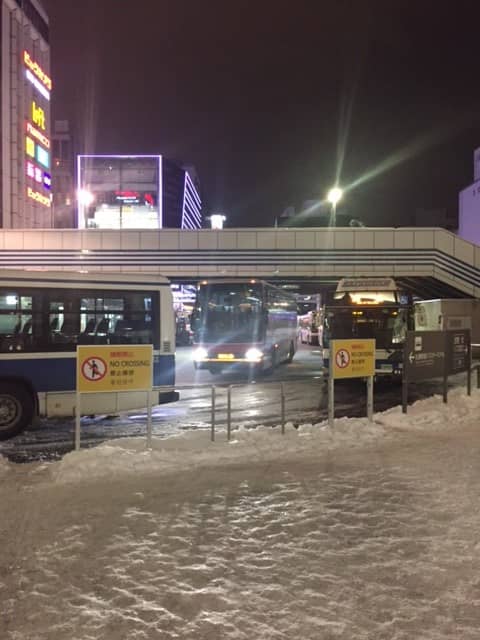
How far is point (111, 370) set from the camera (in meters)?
7.61

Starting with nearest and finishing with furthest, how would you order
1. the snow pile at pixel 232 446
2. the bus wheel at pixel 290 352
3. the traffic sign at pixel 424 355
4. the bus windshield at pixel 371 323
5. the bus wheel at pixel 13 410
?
the snow pile at pixel 232 446
the bus wheel at pixel 13 410
the traffic sign at pixel 424 355
the bus windshield at pixel 371 323
the bus wheel at pixel 290 352

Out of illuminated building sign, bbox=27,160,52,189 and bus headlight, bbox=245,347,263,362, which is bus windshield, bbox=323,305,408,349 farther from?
illuminated building sign, bbox=27,160,52,189

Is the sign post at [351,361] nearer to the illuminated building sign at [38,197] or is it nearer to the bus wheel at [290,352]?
the bus wheel at [290,352]

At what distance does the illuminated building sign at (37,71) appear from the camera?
40519mm

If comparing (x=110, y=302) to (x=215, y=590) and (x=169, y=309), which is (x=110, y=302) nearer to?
(x=169, y=309)

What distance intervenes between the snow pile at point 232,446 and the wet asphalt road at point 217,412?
975mm

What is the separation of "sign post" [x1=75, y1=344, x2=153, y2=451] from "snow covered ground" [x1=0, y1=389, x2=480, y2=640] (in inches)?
33.6

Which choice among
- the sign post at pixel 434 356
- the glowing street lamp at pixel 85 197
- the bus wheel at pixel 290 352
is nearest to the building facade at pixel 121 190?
the glowing street lamp at pixel 85 197

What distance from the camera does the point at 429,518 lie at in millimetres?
A: 5262

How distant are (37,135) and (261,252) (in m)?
21.1

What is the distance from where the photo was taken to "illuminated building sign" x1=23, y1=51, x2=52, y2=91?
4052 cm

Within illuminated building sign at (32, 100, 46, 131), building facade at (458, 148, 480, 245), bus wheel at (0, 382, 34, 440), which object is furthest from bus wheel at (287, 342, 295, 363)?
building facade at (458, 148, 480, 245)

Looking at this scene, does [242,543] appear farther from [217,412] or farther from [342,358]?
[217,412]

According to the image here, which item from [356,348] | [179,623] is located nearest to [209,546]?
[179,623]
